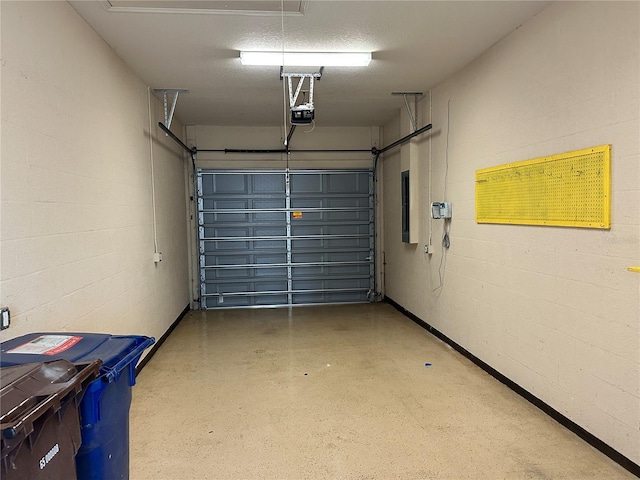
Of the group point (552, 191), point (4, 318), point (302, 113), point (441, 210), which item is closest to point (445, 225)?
point (441, 210)

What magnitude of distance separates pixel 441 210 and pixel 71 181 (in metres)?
3.24

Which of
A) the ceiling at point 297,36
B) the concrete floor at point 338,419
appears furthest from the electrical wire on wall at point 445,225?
the concrete floor at point 338,419

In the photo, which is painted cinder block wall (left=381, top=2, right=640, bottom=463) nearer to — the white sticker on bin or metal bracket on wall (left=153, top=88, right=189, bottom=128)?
the white sticker on bin

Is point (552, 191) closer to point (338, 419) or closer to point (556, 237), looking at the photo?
point (556, 237)

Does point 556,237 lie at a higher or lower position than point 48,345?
higher

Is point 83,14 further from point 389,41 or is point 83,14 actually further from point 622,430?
point 622,430

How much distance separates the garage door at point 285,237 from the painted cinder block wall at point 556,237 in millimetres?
2481

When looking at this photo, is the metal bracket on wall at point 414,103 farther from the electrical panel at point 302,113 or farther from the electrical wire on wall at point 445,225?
the electrical panel at point 302,113

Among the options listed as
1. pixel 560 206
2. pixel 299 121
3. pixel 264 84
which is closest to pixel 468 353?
pixel 560 206

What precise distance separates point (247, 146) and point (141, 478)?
198 inches

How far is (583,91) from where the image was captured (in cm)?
242

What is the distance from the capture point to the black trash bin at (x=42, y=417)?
114 centimetres

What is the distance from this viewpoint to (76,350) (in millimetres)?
1620

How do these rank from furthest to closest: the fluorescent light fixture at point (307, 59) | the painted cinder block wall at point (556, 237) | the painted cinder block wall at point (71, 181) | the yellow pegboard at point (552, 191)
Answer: the fluorescent light fixture at point (307, 59) → the yellow pegboard at point (552, 191) → the painted cinder block wall at point (556, 237) → the painted cinder block wall at point (71, 181)
